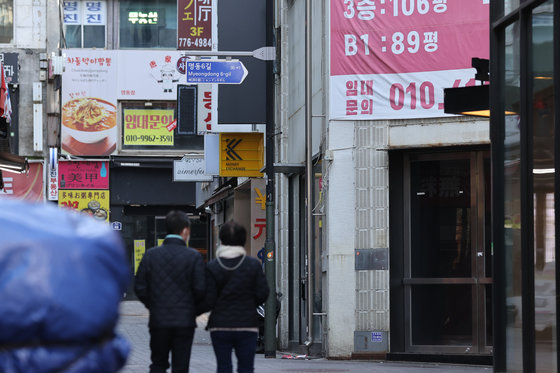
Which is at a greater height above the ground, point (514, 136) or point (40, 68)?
point (40, 68)

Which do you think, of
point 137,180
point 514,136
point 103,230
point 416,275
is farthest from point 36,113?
point 103,230

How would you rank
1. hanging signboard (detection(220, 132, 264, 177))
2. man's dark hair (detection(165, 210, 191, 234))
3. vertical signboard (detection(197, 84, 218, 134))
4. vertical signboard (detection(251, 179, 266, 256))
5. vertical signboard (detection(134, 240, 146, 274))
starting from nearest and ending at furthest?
man's dark hair (detection(165, 210, 191, 234)) < hanging signboard (detection(220, 132, 264, 177)) < vertical signboard (detection(251, 179, 266, 256)) < vertical signboard (detection(197, 84, 218, 134)) < vertical signboard (detection(134, 240, 146, 274))

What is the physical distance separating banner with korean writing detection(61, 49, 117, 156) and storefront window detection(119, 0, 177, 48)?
51.3 inches

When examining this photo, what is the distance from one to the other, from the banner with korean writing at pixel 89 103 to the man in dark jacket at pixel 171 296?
3157 centimetres

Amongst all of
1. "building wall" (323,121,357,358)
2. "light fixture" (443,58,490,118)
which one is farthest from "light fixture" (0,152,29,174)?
"light fixture" (443,58,490,118)

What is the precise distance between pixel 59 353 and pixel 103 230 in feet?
1.29

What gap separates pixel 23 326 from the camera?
9.41ft

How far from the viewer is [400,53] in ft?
52.3

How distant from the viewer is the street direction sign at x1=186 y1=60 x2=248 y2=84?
16.7 meters

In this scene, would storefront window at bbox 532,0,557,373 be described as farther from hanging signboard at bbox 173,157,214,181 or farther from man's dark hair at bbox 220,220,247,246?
Result: hanging signboard at bbox 173,157,214,181

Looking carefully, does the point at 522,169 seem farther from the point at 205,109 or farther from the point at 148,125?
the point at 148,125

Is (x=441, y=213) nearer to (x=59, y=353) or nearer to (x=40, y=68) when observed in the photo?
(x=59, y=353)

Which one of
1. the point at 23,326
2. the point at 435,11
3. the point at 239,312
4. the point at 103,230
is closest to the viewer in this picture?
the point at 23,326

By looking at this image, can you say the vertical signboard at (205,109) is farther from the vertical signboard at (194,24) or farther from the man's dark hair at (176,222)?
the man's dark hair at (176,222)
